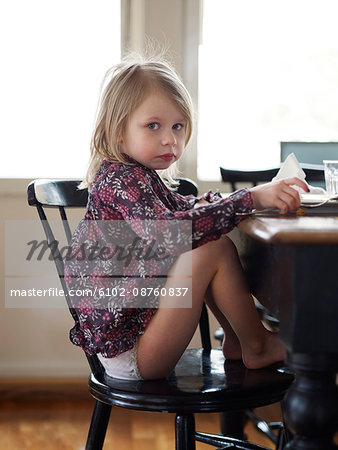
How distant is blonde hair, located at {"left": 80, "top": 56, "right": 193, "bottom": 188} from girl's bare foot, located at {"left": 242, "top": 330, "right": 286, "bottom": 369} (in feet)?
1.51

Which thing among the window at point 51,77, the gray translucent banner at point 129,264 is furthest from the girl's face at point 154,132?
the window at point 51,77

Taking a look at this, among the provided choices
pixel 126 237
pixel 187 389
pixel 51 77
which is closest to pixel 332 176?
pixel 126 237

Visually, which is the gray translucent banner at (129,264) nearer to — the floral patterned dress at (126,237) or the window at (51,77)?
the floral patterned dress at (126,237)

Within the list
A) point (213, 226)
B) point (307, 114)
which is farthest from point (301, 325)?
point (307, 114)

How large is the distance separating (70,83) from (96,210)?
4.73 feet

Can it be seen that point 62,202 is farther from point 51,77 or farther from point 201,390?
point 51,77

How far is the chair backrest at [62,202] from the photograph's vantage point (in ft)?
4.53

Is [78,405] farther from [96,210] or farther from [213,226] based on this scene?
[213,226]

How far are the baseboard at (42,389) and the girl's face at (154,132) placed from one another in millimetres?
1442

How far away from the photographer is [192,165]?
105 inches

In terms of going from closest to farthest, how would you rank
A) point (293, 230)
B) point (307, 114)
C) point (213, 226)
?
point (293, 230) < point (213, 226) < point (307, 114)

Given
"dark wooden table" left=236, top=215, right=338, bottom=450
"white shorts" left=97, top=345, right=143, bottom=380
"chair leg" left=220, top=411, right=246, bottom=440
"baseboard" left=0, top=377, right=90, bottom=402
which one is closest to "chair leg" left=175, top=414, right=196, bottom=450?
"white shorts" left=97, top=345, right=143, bottom=380

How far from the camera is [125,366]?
1.30 m

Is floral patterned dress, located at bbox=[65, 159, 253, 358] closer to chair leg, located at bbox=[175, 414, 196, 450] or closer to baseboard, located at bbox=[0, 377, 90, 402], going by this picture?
chair leg, located at bbox=[175, 414, 196, 450]
